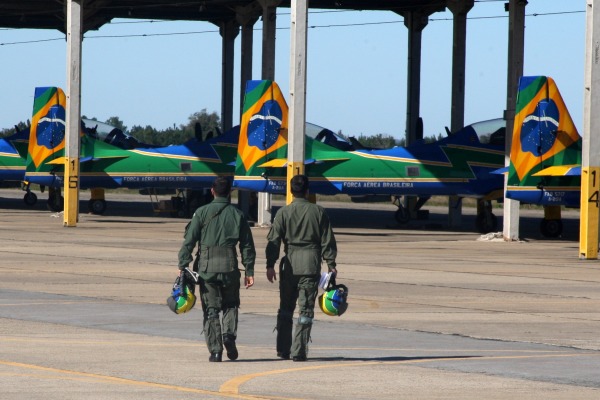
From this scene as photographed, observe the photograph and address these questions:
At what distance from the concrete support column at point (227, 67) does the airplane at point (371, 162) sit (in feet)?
38.7

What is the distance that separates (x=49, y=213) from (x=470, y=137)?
54.9 ft

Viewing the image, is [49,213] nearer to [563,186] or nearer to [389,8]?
[389,8]

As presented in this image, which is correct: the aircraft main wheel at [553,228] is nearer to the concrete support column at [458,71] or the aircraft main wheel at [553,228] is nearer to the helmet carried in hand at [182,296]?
the concrete support column at [458,71]

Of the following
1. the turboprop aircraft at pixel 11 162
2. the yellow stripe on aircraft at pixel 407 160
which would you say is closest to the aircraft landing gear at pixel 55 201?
the turboprop aircraft at pixel 11 162

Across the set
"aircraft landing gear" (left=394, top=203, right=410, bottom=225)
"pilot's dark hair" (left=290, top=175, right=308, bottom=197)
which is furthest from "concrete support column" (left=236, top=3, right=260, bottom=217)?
"pilot's dark hair" (left=290, top=175, right=308, bottom=197)

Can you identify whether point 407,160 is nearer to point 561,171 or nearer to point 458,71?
point 458,71

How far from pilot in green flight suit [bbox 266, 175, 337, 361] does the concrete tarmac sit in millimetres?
342

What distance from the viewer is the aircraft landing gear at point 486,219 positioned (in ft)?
123

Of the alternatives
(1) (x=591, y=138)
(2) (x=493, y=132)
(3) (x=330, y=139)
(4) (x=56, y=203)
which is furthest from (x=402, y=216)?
(1) (x=591, y=138)

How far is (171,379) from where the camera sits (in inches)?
408

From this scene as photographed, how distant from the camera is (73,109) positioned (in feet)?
121

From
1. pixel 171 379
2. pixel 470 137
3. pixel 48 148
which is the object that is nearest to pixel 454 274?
pixel 171 379

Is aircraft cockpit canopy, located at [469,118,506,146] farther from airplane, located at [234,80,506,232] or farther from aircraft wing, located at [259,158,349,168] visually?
aircraft wing, located at [259,158,349,168]

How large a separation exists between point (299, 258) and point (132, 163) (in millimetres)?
31494
